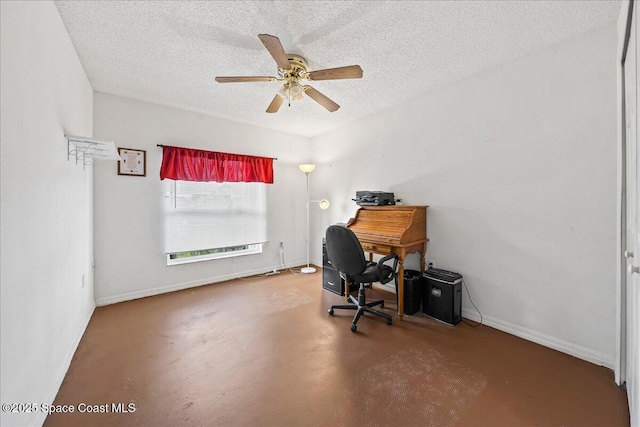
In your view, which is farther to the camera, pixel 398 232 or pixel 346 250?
pixel 398 232

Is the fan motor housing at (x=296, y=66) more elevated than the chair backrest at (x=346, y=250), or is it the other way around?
the fan motor housing at (x=296, y=66)

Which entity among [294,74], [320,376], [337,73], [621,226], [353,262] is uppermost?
[294,74]

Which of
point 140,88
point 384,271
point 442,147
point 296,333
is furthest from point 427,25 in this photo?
point 140,88

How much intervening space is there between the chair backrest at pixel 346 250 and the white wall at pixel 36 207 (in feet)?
6.62

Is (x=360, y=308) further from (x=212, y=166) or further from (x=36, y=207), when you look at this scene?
(x=212, y=166)

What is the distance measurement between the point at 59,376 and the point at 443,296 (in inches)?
123

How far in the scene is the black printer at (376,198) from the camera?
3.15 m

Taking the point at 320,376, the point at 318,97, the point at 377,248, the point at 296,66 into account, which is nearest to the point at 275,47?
the point at 296,66

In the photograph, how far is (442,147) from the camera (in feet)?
9.22

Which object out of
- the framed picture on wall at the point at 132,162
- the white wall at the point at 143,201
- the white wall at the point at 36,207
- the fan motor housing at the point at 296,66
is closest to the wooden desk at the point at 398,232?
the fan motor housing at the point at 296,66

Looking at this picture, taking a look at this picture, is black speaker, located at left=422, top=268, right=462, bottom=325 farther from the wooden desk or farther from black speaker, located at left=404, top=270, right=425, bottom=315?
the wooden desk

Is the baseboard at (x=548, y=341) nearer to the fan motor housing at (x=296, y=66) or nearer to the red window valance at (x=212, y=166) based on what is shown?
the fan motor housing at (x=296, y=66)

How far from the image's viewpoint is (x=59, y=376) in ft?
5.47

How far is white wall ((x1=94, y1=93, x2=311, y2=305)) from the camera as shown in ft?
9.75
